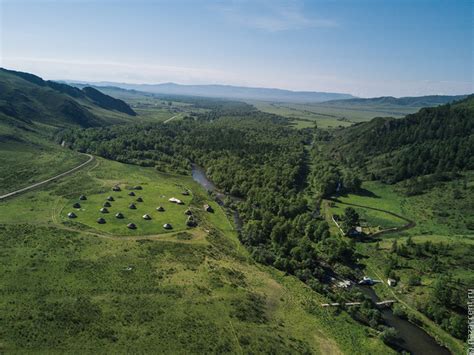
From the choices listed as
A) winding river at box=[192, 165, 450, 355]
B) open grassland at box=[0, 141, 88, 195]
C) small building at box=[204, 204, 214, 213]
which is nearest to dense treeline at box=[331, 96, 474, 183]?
small building at box=[204, 204, 214, 213]

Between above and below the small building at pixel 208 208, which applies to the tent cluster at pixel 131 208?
above

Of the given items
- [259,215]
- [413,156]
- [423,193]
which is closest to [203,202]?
[259,215]

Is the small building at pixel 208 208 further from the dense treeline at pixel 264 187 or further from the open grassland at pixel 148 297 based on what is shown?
the open grassland at pixel 148 297

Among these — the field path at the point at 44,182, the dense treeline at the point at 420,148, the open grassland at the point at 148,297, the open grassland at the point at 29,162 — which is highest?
the dense treeline at the point at 420,148

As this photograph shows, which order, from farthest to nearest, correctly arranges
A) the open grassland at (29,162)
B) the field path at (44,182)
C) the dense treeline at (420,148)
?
the dense treeline at (420,148)
the open grassland at (29,162)
the field path at (44,182)

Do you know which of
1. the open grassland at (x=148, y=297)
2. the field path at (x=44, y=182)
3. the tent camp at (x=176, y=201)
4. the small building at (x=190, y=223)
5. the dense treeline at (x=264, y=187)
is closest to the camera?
the open grassland at (x=148, y=297)

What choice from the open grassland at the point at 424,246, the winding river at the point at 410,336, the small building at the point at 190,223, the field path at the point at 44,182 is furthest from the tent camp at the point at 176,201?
→ the winding river at the point at 410,336

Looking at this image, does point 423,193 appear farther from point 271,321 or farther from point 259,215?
point 271,321
